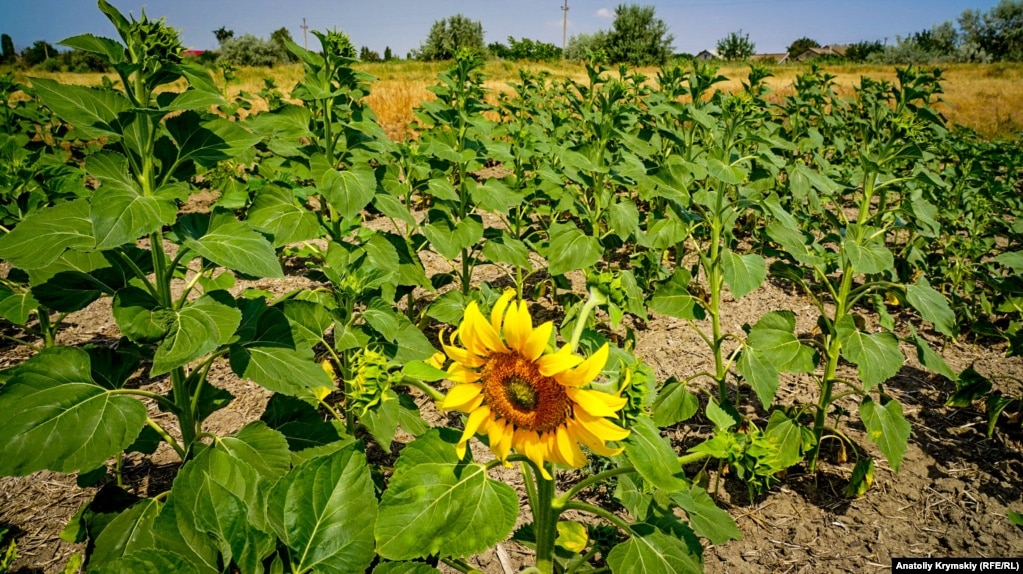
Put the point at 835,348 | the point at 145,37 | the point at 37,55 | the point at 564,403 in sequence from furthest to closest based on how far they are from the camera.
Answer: the point at 37,55
the point at 835,348
the point at 145,37
the point at 564,403

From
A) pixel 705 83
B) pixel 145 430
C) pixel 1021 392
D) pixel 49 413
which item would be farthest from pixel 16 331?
pixel 1021 392

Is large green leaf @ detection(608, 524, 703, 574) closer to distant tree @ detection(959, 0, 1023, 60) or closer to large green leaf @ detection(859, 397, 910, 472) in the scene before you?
large green leaf @ detection(859, 397, 910, 472)

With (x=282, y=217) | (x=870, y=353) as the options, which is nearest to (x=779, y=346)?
(x=870, y=353)

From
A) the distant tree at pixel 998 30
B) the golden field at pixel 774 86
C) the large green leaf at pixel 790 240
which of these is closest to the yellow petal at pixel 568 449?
the large green leaf at pixel 790 240

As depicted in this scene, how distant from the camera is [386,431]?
2.09 m

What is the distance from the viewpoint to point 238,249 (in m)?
1.64

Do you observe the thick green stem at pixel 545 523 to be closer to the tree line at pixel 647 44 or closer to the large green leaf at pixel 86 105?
the large green leaf at pixel 86 105

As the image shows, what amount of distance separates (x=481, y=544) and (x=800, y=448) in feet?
7.26

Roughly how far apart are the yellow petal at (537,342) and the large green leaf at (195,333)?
90 cm

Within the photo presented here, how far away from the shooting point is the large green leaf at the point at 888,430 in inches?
98.6

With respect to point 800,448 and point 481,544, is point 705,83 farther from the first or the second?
point 481,544

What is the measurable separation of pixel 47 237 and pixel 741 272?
104 inches

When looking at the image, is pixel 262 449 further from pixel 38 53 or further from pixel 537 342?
pixel 38 53

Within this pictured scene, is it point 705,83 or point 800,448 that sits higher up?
point 705,83
